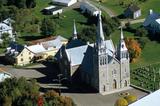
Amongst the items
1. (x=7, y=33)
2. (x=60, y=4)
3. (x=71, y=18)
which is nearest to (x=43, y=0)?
(x=60, y=4)

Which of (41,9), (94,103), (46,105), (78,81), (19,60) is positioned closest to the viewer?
(46,105)

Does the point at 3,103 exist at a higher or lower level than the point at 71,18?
lower

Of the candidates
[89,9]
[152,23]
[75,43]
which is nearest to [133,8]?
[89,9]

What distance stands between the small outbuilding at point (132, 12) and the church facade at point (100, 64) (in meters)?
30.0

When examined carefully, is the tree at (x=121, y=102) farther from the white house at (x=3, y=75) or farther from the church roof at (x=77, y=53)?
the white house at (x=3, y=75)

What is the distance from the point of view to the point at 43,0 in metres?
134

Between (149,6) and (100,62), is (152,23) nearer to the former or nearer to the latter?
(149,6)

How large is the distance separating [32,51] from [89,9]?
26423 mm

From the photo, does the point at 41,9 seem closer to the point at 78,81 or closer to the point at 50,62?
the point at 50,62

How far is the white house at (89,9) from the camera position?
119994 millimetres

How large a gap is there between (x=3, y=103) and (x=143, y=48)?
33913 millimetres

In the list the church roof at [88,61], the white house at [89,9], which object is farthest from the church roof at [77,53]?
the white house at [89,9]

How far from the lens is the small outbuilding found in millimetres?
118625

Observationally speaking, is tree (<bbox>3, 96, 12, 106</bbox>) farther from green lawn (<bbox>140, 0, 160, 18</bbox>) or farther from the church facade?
green lawn (<bbox>140, 0, 160, 18</bbox>)
